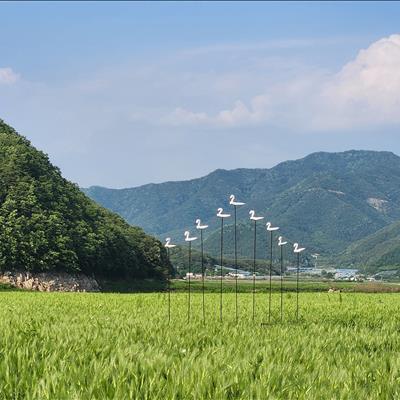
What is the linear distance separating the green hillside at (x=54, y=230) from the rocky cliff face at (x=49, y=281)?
1137mm

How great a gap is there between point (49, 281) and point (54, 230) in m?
10.8

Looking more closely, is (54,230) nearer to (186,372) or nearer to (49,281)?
(49,281)

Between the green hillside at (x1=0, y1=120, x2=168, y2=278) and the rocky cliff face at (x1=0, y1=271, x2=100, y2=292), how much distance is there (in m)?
1.14

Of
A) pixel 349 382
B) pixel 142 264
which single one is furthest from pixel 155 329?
pixel 142 264

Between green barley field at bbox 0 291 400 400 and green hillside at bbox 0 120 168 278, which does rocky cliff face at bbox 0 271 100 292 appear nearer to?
green hillside at bbox 0 120 168 278

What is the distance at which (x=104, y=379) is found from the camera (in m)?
7.66

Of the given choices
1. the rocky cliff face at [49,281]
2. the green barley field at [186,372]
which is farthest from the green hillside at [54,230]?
the green barley field at [186,372]

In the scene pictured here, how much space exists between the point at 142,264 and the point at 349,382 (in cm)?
11699

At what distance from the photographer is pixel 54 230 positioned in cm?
10844

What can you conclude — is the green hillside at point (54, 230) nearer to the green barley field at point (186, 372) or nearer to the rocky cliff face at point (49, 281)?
the rocky cliff face at point (49, 281)

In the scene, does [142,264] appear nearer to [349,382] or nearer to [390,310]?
[390,310]

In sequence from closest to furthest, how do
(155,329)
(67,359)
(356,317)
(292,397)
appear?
1. (292,397)
2. (67,359)
3. (155,329)
4. (356,317)

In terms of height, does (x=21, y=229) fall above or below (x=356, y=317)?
above

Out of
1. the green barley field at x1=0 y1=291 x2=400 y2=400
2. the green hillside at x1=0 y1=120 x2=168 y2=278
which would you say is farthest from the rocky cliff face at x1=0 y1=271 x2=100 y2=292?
the green barley field at x1=0 y1=291 x2=400 y2=400
